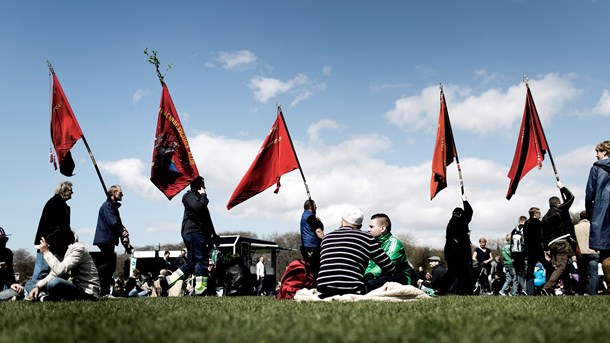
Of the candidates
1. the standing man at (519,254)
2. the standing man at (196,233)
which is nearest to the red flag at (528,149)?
the standing man at (519,254)

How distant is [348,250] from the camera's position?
799cm

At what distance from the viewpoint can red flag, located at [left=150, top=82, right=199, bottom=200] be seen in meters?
13.0

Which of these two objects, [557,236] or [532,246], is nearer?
[557,236]

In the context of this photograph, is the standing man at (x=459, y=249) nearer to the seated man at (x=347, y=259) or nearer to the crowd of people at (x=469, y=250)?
the crowd of people at (x=469, y=250)

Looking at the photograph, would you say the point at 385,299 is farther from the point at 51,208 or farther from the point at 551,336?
the point at 51,208

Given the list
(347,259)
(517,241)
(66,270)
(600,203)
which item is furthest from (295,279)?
(517,241)

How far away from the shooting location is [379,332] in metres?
3.55

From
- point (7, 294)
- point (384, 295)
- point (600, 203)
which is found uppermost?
point (600, 203)

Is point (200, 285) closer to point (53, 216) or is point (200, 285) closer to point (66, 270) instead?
point (53, 216)

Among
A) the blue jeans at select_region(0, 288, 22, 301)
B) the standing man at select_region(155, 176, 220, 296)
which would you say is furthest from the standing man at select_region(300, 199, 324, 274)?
the blue jeans at select_region(0, 288, 22, 301)

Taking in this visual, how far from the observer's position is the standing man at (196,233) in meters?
12.8

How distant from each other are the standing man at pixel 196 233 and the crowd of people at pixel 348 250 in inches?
0.8

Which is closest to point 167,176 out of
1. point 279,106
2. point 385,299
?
point 279,106

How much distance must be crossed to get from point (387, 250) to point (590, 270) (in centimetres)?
519
